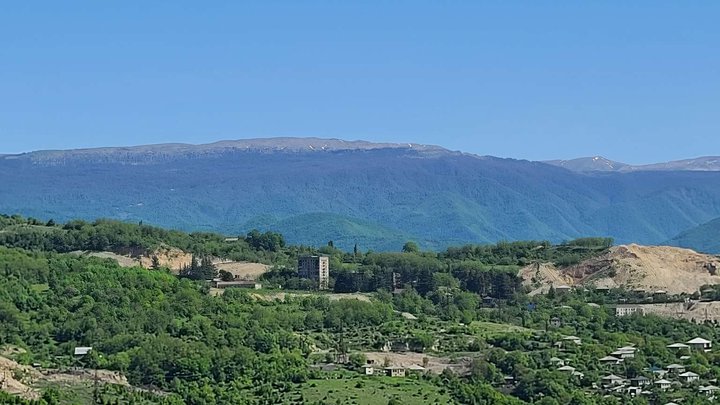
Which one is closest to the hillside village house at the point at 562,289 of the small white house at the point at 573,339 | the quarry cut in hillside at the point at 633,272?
the quarry cut in hillside at the point at 633,272

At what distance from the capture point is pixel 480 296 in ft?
408

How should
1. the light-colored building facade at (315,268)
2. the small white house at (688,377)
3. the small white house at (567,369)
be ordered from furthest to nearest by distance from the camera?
the light-colored building facade at (315,268) → the small white house at (567,369) → the small white house at (688,377)

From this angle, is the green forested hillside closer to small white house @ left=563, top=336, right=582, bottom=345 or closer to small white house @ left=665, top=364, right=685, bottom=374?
small white house @ left=563, top=336, right=582, bottom=345

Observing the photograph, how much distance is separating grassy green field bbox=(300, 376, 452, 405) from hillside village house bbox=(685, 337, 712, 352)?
21.7m

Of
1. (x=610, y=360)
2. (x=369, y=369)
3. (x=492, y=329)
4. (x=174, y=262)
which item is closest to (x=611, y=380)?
(x=610, y=360)

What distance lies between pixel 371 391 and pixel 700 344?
2687 cm

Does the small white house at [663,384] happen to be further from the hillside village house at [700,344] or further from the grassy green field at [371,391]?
the grassy green field at [371,391]

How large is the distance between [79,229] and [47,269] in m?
24.2

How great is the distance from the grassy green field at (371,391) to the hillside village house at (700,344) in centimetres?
2168

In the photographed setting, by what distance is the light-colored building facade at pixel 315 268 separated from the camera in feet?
420

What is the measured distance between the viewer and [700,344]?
10350 centimetres

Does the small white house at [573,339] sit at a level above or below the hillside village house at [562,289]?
below

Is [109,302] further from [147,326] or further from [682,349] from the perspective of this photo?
[682,349]

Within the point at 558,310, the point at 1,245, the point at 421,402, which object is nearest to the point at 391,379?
the point at 421,402
